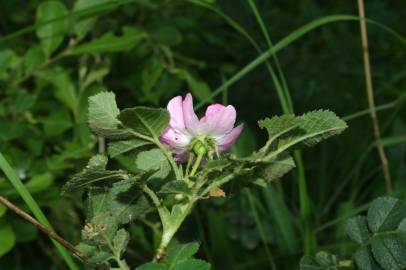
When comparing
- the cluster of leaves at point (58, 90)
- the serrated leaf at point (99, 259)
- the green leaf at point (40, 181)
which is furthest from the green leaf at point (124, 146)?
the green leaf at point (40, 181)

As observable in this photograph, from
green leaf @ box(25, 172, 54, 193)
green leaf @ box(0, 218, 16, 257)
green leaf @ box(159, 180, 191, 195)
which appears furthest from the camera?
green leaf @ box(25, 172, 54, 193)

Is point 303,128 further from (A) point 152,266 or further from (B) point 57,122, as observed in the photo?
(B) point 57,122

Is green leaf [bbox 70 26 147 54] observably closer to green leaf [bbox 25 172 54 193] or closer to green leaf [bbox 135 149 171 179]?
green leaf [bbox 25 172 54 193]

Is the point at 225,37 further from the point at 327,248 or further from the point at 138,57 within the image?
the point at 327,248

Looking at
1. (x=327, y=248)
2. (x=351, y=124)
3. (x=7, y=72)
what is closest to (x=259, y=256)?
(x=327, y=248)

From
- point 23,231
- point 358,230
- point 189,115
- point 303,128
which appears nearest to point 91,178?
point 189,115

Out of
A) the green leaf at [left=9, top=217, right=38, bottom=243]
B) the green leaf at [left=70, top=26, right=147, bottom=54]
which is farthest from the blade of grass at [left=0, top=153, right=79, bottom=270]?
the green leaf at [left=70, top=26, right=147, bottom=54]

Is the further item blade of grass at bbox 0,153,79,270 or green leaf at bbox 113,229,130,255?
blade of grass at bbox 0,153,79,270
